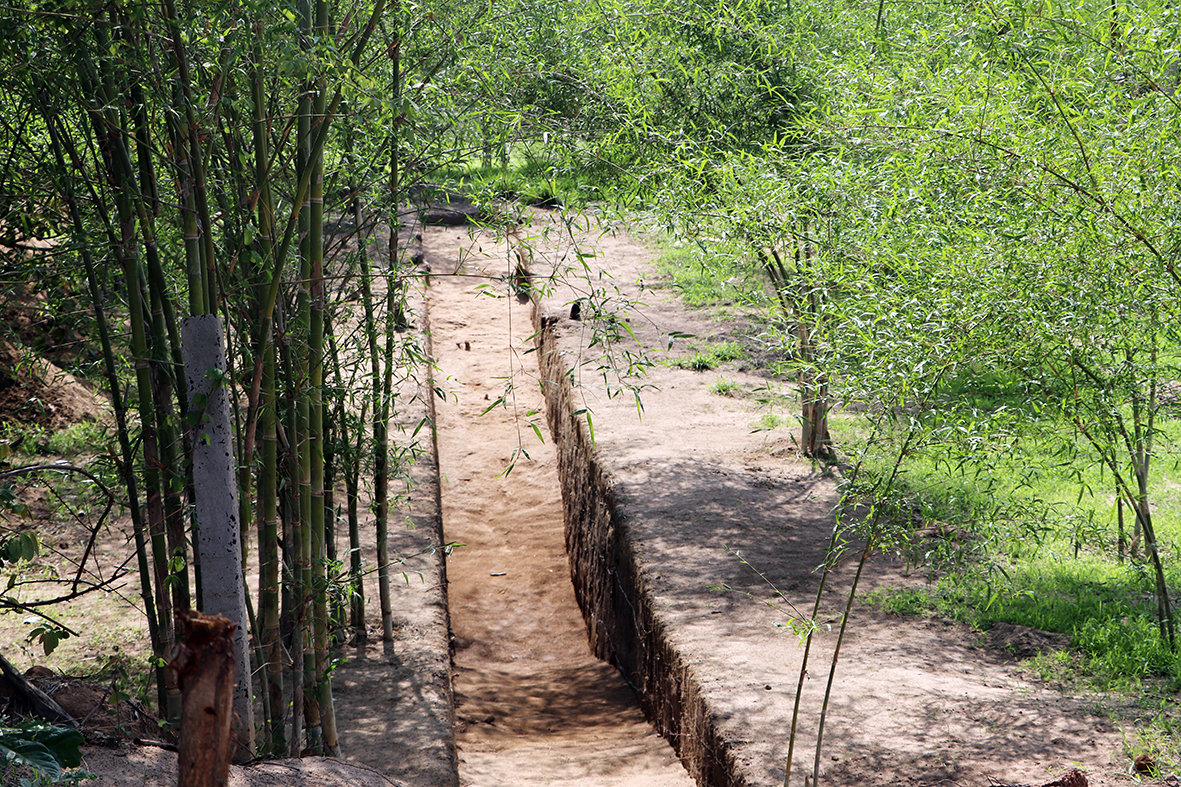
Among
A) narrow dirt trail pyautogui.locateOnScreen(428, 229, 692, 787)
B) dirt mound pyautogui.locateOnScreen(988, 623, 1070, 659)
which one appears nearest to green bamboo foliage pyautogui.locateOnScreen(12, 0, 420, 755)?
narrow dirt trail pyautogui.locateOnScreen(428, 229, 692, 787)

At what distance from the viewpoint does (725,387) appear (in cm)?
838

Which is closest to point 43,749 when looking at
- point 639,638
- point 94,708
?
point 94,708

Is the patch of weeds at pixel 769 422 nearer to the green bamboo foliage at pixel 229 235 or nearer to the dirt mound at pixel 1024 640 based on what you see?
the dirt mound at pixel 1024 640

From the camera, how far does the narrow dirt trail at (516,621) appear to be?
4445 millimetres

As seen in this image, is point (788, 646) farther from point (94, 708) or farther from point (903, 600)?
point (94, 708)

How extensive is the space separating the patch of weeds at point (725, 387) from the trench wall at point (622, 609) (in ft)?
4.20

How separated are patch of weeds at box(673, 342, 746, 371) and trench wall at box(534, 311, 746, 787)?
122 centimetres

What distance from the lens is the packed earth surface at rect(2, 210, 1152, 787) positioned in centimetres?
361

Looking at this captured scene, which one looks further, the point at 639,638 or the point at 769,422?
the point at 769,422

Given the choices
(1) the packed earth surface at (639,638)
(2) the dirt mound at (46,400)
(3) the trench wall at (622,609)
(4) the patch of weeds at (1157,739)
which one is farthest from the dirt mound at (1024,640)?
(2) the dirt mound at (46,400)

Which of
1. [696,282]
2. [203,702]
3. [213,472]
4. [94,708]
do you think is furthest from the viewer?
[696,282]

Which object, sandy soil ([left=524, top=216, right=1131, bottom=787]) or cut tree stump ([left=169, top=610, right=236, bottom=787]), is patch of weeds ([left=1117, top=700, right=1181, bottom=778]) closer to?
sandy soil ([left=524, top=216, right=1131, bottom=787])

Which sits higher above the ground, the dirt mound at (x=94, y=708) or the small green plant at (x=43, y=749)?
the small green plant at (x=43, y=749)

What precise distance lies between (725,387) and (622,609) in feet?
10.0
